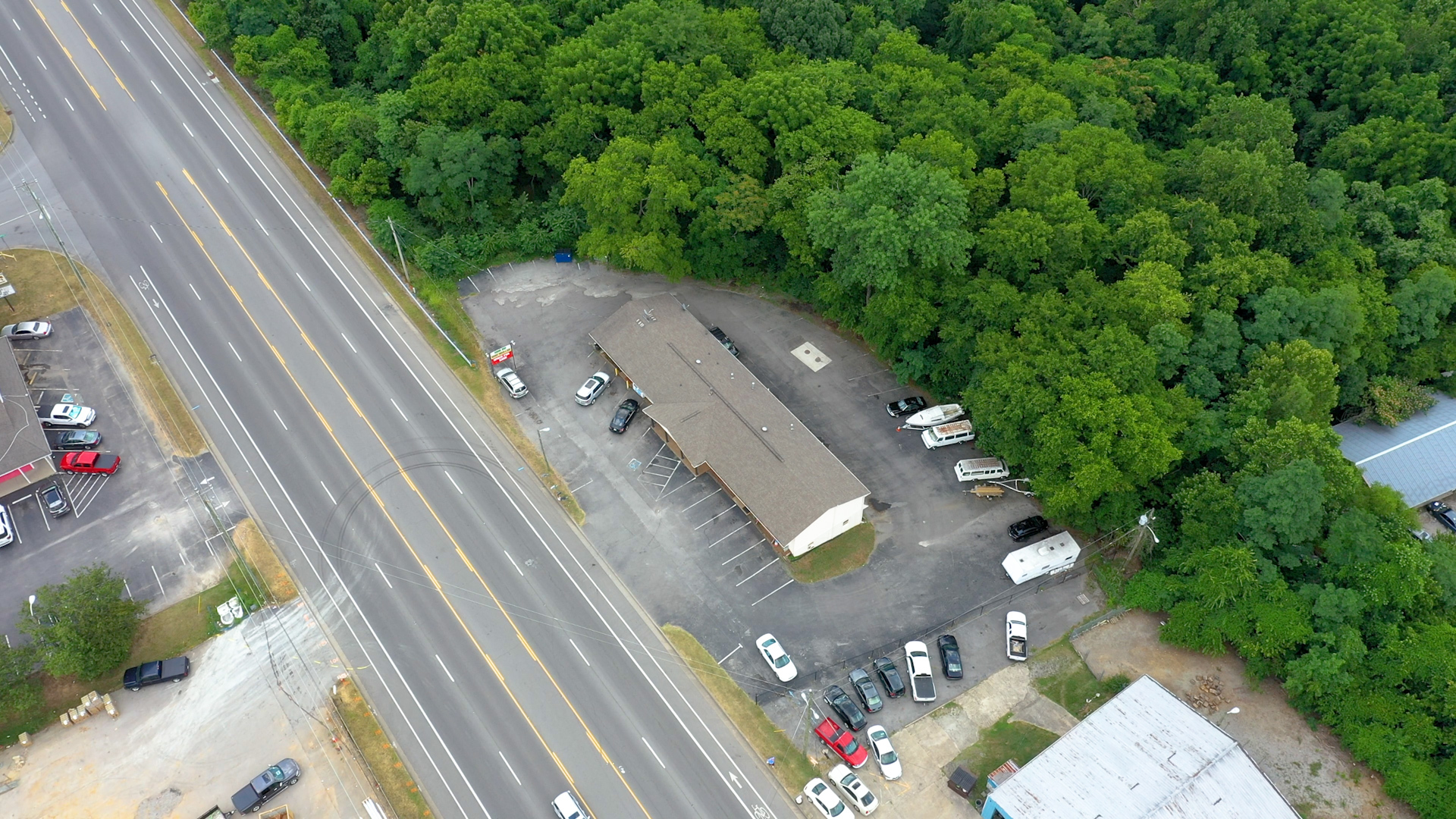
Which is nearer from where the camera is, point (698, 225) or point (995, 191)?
point (995, 191)

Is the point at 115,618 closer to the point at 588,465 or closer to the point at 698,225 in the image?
the point at 588,465

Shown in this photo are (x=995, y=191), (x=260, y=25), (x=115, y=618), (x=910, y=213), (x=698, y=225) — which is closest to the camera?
(x=115, y=618)

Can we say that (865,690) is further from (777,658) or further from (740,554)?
(740,554)

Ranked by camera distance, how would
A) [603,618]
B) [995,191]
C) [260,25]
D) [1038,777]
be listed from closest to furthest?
[1038,777] < [603,618] < [995,191] < [260,25]

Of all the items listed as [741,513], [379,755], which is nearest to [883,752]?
[741,513]

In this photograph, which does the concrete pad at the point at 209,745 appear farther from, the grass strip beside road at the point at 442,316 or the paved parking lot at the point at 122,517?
the grass strip beside road at the point at 442,316

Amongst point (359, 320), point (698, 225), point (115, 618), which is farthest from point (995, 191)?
point (115, 618)

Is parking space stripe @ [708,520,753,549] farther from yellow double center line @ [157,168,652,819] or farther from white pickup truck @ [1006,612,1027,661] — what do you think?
white pickup truck @ [1006,612,1027,661]

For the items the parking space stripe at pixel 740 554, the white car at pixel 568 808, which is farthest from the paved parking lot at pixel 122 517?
the parking space stripe at pixel 740 554
